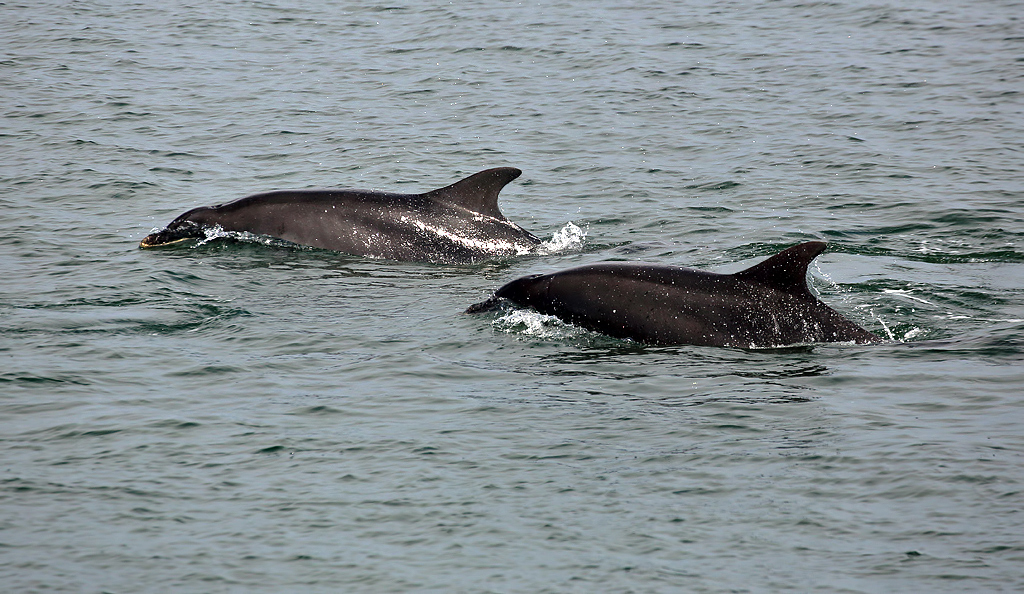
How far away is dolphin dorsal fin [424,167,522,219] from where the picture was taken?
1692cm

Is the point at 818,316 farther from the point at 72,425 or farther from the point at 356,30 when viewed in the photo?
the point at 356,30

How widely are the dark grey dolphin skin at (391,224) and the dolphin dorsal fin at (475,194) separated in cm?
1

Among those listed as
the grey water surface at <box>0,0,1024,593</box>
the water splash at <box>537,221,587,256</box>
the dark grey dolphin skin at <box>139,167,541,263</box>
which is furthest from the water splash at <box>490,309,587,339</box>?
the water splash at <box>537,221,587,256</box>

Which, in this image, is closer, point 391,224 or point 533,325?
point 533,325

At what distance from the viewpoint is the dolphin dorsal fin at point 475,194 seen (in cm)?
1692

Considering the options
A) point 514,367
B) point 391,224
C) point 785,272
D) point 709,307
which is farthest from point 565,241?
point 785,272

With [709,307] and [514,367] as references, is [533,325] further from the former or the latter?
[709,307]

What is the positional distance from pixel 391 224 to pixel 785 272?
6586mm

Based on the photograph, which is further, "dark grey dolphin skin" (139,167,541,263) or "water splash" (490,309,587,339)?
"dark grey dolphin skin" (139,167,541,263)

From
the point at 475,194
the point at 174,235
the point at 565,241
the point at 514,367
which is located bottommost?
the point at 565,241

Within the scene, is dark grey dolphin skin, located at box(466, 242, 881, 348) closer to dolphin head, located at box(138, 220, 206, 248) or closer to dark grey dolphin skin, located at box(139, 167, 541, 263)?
dark grey dolphin skin, located at box(139, 167, 541, 263)

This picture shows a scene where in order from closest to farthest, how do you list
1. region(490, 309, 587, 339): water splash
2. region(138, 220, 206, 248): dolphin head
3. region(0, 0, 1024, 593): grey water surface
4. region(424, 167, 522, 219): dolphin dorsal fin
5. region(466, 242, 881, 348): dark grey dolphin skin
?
region(0, 0, 1024, 593): grey water surface < region(466, 242, 881, 348): dark grey dolphin skin < region(490, 309, 587, 339): water splash < region(424, 167, 522, 219): dolphin dorsal fin < region(138, 220, 206, 248): dolphin head

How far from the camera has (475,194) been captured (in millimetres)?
17219

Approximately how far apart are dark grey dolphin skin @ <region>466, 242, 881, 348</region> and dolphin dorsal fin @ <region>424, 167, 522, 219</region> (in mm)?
3898
